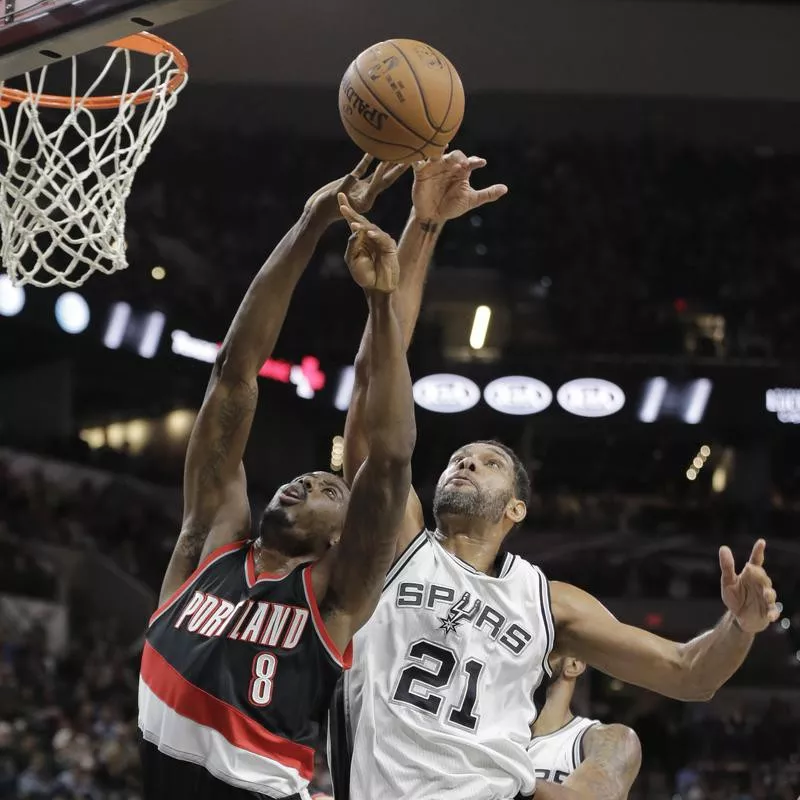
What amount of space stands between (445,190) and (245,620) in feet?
4.49

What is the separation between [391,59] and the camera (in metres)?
3.33

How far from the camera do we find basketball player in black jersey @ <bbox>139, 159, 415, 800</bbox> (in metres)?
3.03

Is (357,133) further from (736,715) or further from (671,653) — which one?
(736,715)

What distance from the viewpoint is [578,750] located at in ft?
12.8

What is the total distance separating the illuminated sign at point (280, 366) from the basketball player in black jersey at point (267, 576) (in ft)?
26.5

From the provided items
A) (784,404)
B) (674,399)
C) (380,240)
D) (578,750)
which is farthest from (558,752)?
(784,404)

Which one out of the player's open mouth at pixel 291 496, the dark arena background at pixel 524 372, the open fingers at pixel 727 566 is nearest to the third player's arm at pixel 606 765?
the open fingers at pixel 727 566

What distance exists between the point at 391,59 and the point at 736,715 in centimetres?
872

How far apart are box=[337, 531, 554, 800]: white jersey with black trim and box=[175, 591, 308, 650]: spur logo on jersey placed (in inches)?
14.4

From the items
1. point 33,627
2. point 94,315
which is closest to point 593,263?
point 94,315

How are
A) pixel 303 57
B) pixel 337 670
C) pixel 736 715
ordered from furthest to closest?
pixel 736 715 < pixel 303 57 < pixel 337 670

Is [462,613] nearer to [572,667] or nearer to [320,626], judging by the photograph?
[320,626]

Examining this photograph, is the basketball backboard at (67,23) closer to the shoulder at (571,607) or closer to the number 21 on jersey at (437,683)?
the number 21 on jersey at (437,683)

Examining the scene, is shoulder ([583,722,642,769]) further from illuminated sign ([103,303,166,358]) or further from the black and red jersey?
illuminated sign ([103,303,166,358])
